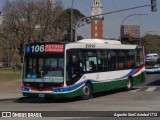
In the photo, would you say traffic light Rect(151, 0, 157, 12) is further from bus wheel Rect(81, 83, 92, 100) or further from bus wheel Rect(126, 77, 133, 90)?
bus wheel Rect(81, 83, 92, 100)

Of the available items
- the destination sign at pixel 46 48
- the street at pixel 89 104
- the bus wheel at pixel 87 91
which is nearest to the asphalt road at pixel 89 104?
the street at pixel 89 104

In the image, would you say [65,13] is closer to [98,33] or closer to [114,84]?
[114,84]

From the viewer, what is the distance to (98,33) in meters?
135

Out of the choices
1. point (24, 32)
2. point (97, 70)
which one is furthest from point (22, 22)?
point (97, 70)

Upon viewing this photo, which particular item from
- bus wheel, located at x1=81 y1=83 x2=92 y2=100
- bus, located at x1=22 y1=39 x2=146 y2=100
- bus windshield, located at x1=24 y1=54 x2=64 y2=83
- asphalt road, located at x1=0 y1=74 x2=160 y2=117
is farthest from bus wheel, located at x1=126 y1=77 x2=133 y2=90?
bus windshield, located at x1=24 y1=54 x2=64 y2=83

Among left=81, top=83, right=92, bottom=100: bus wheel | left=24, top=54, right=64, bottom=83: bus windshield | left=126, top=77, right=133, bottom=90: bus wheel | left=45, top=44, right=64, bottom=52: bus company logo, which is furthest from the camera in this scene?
left=126, top=77, right=133, bottom=90: bus wheel

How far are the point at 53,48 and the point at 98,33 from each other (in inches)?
4528

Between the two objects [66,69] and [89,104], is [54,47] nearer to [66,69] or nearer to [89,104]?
[66,69]

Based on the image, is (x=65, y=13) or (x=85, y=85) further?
(x=65, y=13)

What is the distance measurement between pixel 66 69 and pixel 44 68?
1026 millimetres

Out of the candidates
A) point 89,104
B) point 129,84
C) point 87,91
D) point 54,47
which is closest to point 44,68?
point 54,47

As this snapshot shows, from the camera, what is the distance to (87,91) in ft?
72.6

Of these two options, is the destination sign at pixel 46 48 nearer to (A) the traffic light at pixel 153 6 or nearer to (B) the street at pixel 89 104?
(B) the street at pixel 89 104

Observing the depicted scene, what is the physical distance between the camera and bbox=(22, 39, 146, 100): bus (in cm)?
2045
